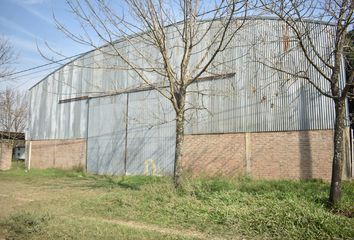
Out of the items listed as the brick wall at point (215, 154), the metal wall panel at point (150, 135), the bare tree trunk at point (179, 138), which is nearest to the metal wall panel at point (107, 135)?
the metal wall panel at point (150, 135)

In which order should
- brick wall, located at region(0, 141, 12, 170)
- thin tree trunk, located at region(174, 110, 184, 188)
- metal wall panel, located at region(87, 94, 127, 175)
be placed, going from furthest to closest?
brick wall, located at region(0, 141, 12, 170) < metal wall panel, located at region(87, 94, 127, 175) < thin tree trunk, located at region(174, 110, 184, 188)

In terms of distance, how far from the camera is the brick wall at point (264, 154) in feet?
50.2

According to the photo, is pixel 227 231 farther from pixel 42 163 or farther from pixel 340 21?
pixel 42 163

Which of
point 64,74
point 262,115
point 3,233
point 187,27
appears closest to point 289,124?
point 262,115

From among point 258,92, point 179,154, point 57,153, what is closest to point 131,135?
point 57,153

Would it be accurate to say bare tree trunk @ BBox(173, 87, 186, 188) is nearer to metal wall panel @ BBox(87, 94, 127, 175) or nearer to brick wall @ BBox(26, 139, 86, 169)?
metal wall panel @ BBox(87, 94, 127, 175)

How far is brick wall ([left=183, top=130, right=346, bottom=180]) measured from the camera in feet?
50.2

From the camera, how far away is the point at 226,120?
18.1 m

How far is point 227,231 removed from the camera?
24.9 feet

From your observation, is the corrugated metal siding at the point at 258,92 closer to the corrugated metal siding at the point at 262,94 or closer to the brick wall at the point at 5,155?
the corrugated metal siding at the point at 262,94

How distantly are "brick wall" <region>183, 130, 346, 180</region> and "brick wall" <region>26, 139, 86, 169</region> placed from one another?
32.9ft

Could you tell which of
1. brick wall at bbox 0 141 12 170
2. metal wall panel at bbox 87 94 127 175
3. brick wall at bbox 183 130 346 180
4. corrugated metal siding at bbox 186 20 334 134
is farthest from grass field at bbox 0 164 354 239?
brick wall at bbox 0 141 12 170

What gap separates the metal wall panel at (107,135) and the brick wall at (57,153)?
110 centimetres

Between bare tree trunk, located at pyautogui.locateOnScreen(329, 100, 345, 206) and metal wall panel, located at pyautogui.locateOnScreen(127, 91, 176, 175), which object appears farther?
metal wall panel, located at pyautogui.locateOnScreen(127, 91, 176, 175)
